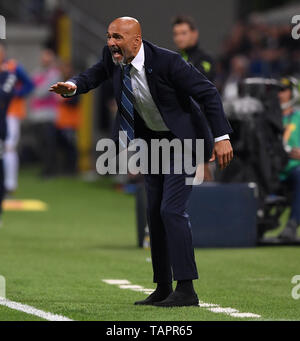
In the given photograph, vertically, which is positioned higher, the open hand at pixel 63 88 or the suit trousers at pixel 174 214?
the open hand at pixel 63 88

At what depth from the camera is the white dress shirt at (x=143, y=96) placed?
771cm

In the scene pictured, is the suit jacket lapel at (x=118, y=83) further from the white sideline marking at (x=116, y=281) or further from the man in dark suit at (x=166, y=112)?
the white sideline marking at (x=116, y=281)

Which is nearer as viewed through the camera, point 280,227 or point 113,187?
point 280,227

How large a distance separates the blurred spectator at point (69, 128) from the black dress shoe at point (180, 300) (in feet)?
53.4

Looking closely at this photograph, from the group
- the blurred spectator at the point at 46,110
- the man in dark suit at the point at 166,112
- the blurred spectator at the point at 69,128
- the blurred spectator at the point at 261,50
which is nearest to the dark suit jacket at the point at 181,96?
the man in dark suit at the point at 166,112

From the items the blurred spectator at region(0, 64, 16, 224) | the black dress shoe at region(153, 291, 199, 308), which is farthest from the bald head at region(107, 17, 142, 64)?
the blurred spectator at region(0, 64, 16, 224)

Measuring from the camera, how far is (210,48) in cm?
2728

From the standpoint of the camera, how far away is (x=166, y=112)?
25.4ft

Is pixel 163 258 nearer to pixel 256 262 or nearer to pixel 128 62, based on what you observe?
pixel 128 62

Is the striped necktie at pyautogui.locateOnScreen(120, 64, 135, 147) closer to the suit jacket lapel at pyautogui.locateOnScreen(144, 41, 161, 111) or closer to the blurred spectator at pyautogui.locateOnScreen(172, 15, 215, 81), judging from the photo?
the suit jacket lapel at pyautogui.locateOnScreen(144, 41, 161, 111)

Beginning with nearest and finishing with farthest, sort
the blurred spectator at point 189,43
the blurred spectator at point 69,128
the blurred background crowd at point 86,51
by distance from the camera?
the blurred spectator at point 189,43 → the blurred background crowd at point 86,51 → the blurred spectator at point 69,128
